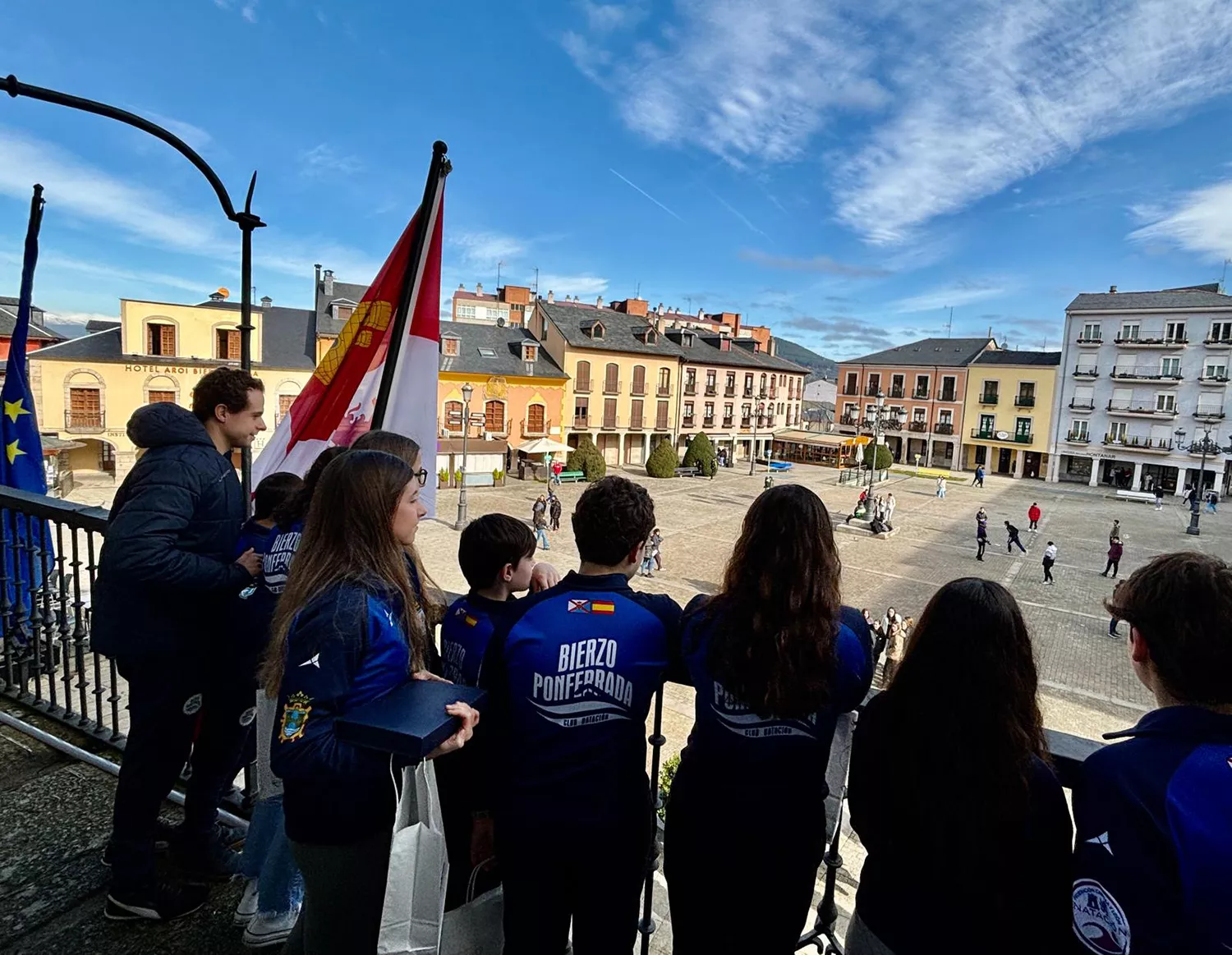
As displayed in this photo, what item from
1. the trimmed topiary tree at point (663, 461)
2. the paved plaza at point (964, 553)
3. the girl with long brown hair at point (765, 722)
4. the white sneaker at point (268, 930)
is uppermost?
the girl with long brown hair at point (765, 722)

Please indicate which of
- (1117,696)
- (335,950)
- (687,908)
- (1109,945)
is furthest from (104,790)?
(1117,696)

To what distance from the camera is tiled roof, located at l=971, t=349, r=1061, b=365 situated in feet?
167

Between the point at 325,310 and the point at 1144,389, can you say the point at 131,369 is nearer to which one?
the point at 325,310

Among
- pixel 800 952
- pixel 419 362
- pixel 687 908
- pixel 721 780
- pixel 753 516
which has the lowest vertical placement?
pixel 800 952

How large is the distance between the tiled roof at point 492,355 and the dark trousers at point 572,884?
36.3 m

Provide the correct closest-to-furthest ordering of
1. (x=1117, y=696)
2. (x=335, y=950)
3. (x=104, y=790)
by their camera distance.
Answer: (x=335, y=950) < (x=104, y=790) < (x=1117, y=696)

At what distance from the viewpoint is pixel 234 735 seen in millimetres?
2840

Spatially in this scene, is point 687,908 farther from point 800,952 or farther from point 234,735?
point 800,952

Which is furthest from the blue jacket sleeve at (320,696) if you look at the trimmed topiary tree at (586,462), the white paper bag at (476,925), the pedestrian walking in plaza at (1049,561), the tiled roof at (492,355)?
the tiled roof at (492,355)

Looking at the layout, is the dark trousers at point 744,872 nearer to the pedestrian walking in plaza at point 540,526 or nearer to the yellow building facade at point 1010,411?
the pedestrian walking in plaza at point 540,526

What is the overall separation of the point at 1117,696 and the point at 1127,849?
1453cm

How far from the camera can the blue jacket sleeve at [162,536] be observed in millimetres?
2389

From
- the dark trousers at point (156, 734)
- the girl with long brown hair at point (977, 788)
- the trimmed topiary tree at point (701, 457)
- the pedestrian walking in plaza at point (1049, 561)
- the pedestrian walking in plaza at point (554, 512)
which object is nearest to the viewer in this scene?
the girl with long brown hair at point (977, 788)

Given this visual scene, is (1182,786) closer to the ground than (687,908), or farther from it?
farther from it
